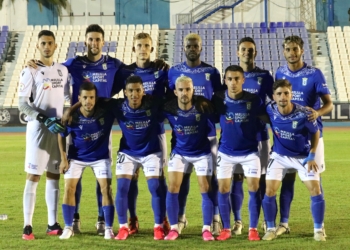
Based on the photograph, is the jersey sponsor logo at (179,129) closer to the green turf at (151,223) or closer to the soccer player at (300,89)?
the green turf at (151,223)

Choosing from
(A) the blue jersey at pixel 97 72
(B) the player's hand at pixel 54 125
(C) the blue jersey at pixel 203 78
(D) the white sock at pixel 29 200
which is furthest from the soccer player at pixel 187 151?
(D) the white sock at pixel 29 200

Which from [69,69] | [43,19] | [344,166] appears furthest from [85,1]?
[69,69]

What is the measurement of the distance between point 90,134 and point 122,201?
→ 2.39ft

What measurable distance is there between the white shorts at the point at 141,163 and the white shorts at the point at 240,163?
58 cm

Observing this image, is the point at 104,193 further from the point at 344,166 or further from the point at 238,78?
the point at 344,166

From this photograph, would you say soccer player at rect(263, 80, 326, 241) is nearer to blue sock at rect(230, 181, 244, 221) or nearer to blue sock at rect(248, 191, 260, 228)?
blue sock at rect(248, 191, 260, 228)

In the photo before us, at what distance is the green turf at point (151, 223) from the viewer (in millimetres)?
6176

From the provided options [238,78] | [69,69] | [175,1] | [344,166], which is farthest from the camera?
[175,1]

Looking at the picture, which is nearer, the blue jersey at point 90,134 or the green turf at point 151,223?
the green turf at point 151,223

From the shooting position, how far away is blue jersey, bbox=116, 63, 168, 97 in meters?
6.96

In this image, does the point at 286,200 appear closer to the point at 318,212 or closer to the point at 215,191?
the point at 318,212

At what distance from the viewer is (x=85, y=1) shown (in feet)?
107

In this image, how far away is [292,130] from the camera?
21.1 ft

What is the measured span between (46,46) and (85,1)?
86.9 feet
